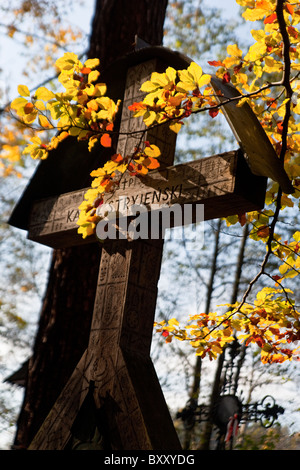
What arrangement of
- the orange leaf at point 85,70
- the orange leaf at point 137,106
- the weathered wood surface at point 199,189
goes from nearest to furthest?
the weathered wood surface at point 199,189 < the orange leaf at point 137,106 < the orange leaf at point 85,70

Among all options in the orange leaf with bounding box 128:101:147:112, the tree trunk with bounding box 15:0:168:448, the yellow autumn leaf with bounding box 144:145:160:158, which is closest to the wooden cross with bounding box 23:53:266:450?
the yellow autumn leaf with bounding box 144:145:160:158

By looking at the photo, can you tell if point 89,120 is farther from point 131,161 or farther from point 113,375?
point 113,375

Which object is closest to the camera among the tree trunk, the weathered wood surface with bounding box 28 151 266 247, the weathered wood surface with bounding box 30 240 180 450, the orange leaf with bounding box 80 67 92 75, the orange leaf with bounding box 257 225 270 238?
the weathered wood surface with bounding box 30 240 180 450

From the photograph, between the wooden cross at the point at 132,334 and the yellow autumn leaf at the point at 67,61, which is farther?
the yellow autumn leaf at the point at 67,61

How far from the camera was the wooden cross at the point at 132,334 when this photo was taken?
103 inches

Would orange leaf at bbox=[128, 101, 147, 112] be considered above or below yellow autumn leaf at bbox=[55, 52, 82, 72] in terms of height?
below

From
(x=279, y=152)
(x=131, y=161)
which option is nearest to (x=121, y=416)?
(x=131, y=161)

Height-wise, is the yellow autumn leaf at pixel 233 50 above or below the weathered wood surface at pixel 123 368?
above

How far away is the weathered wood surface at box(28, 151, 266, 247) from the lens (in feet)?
8.89

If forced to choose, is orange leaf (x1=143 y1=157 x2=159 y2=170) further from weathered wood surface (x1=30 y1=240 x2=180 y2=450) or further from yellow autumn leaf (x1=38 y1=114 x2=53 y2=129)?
yellow autumn leaf (x1=38 y1=114 x2=53 y2=129)

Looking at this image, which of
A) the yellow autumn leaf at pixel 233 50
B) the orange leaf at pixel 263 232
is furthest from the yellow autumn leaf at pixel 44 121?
the orange leaf at pixel 263 232

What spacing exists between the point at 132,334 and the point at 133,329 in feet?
0.08

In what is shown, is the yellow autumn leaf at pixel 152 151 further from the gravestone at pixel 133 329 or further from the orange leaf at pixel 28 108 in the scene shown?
the orange leaf at pixel 28 108
